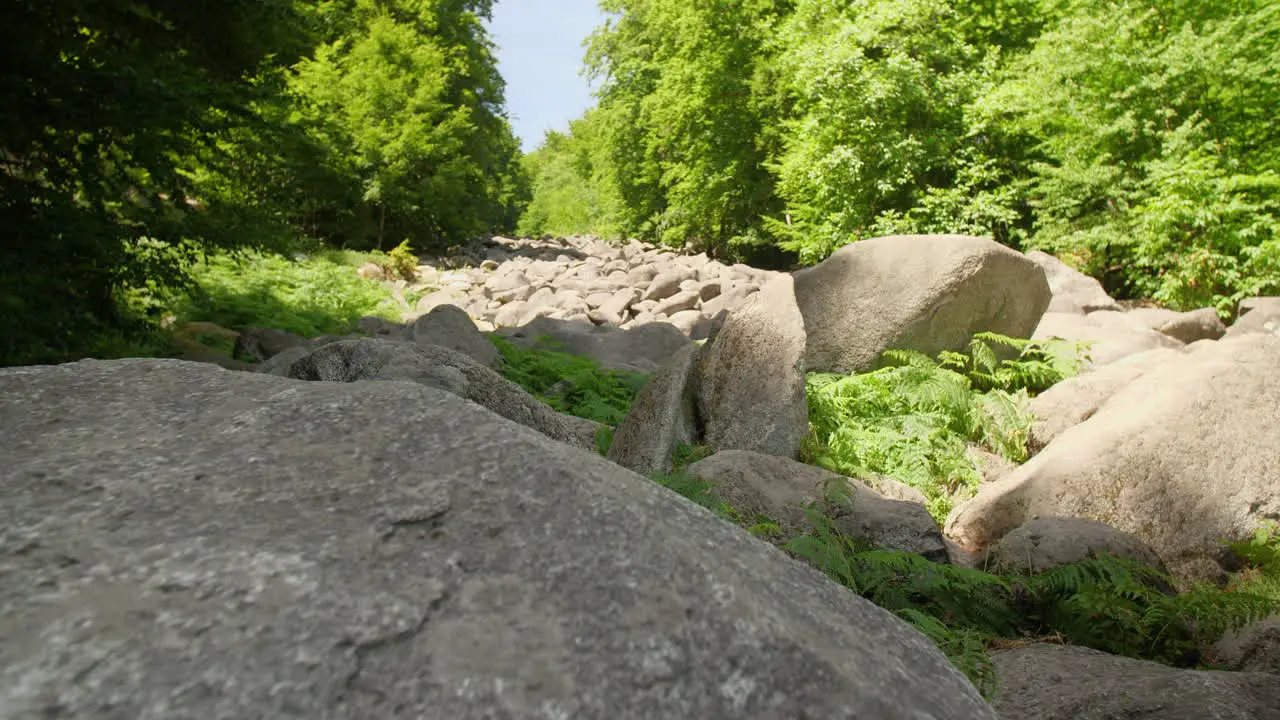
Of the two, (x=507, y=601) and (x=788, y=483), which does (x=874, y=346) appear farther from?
(x=507, y=601)

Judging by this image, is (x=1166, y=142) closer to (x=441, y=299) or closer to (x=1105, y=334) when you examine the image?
(x=1105, y=334)

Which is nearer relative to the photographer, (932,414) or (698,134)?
(932,414)

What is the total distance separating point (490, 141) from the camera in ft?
97.7

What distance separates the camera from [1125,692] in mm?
2209

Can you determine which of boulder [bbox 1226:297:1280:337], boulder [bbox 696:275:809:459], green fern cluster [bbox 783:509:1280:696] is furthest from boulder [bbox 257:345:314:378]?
boulder [bbox 1226:297:1280:337]

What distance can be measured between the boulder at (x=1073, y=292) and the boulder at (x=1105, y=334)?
122 centimetres

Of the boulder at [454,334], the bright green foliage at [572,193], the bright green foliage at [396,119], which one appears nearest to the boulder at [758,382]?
the boulder at [454,334]

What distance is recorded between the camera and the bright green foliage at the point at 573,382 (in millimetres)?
7488

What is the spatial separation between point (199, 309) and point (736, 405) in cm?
751

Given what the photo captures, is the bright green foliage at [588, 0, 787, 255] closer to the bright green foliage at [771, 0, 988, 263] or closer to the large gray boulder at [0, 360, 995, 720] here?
the bright green foliage at [771, 0, 988, 263]

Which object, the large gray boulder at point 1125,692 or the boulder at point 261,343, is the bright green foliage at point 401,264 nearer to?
the boulder at point 261,343

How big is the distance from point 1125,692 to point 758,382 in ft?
14.1

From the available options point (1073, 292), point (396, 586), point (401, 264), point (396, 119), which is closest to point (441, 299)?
point (401, 264)

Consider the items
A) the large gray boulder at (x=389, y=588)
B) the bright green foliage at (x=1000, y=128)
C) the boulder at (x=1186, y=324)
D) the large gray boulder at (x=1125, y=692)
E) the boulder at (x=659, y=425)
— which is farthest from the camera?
the bright green foliage at (x=1000, y=128)
